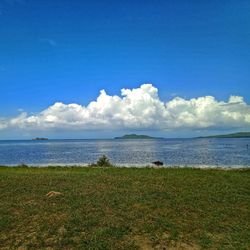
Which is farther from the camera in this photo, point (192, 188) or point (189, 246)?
point (192, 188)

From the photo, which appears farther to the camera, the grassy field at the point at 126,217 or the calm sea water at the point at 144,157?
the calm sea water at the point at 144,157

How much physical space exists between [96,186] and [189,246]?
8.54 meters

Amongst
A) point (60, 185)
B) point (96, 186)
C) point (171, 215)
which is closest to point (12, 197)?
point (60, 185)

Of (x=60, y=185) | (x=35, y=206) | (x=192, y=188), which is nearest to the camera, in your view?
(x=35, y=206)

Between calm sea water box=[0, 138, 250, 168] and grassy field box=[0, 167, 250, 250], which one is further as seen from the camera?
calm sea water box=[0, 138, 250, 168]

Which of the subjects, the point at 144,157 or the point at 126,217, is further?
the point at 144,157

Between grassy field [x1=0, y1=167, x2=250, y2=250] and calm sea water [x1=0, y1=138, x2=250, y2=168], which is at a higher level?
grassy field [x1=0, y1=167, x2=250, y2=250]

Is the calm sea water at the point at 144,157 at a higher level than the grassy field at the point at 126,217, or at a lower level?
lower

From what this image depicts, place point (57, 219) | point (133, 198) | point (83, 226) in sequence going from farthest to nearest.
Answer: point (133, 198), point (57, 219), point (83, 226)

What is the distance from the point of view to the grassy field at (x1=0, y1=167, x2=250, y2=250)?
24.3ft

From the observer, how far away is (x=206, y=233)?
790cm

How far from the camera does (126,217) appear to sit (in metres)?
9.30

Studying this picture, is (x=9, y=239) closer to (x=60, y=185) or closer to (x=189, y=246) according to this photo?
(x=189, y=246)

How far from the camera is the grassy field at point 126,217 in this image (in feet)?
24.3
